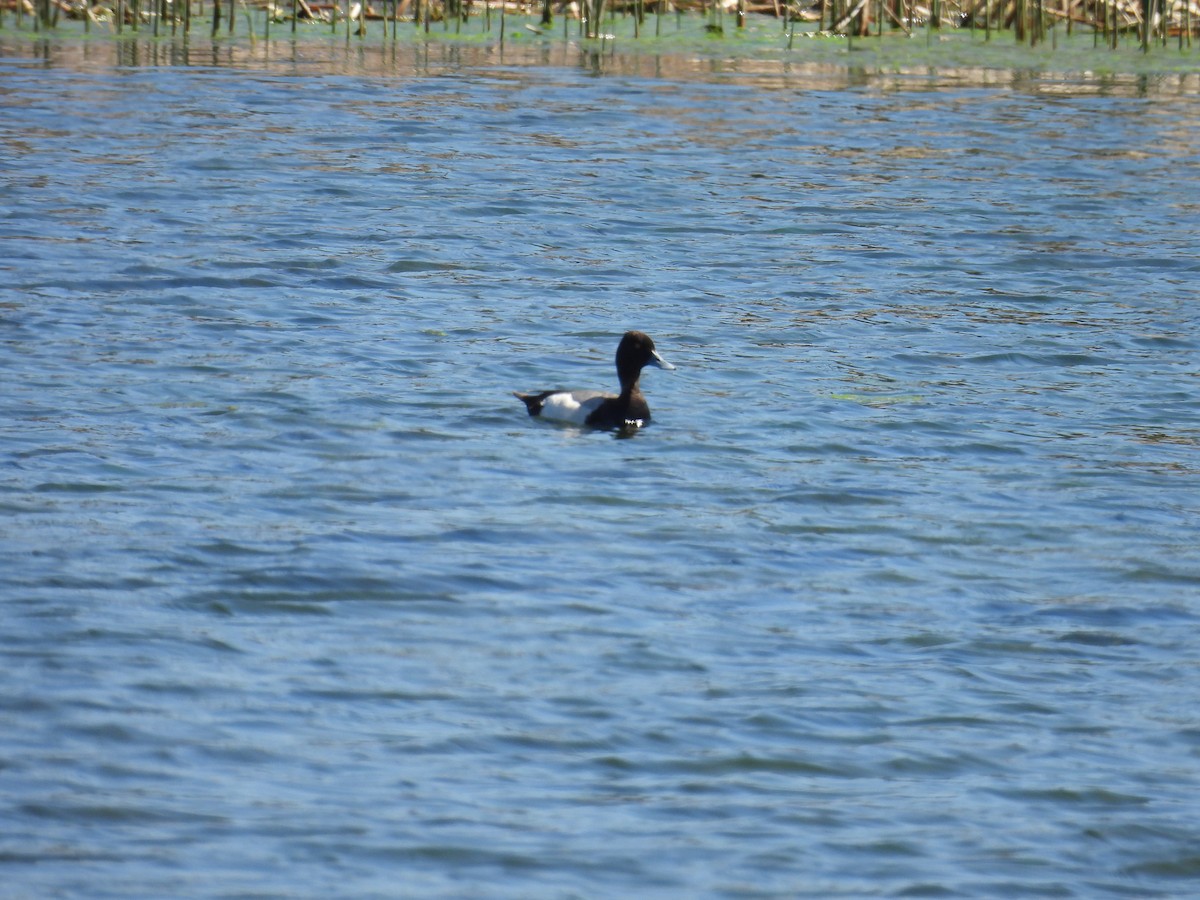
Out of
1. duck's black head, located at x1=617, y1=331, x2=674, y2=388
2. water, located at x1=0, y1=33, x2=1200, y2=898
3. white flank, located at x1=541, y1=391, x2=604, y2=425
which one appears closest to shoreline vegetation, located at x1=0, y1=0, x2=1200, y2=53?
water, located at x1=0, y1=33, x2=1200, y2=898

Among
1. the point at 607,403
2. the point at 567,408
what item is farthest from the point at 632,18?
the point at 567,408

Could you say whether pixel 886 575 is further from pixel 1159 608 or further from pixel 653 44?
pixel 653 44

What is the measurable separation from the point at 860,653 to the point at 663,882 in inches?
77.9

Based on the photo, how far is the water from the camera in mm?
5719

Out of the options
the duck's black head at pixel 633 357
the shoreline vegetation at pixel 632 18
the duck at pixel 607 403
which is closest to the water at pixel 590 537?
the duck at pixel 607 403

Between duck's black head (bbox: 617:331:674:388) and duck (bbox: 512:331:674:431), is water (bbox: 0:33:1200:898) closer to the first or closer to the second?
duck (bbox: 512:331:674:431)

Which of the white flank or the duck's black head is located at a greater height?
the duck's black head

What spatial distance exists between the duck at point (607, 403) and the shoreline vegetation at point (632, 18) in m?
15.8

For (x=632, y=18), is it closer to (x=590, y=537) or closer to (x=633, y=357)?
(x=633, y=357)

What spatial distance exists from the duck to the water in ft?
0.46

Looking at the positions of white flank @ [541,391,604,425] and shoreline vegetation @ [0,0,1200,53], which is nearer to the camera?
white flank @ [541,391,604,425]

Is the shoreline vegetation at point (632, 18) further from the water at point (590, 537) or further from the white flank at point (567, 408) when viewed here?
the white flank at point (567, 408)

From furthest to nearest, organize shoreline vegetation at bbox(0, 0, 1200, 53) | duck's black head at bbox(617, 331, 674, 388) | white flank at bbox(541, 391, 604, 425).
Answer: shoreline vegetation at bbox(0, 0, 1200, 53)
duck's black head at bbox(617, 331, 674, 388)
white flank at bbox(541, 391, 604, 425)

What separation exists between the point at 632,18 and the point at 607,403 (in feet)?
62.9
